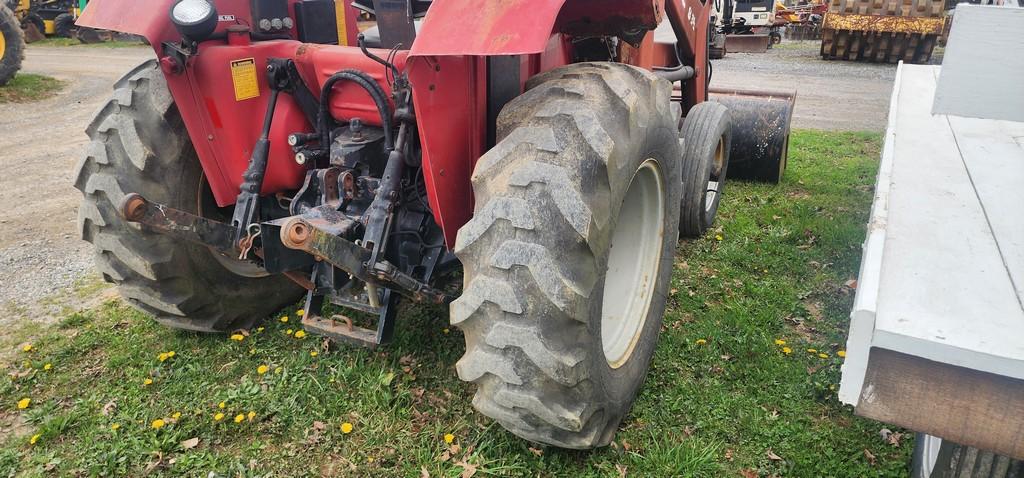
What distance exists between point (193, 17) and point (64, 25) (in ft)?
68.4

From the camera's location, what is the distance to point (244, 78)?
9.11ft

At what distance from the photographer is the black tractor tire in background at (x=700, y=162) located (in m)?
4.47

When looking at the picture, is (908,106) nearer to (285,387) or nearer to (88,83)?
(285,387)

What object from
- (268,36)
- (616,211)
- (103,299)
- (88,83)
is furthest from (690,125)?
(88,83)

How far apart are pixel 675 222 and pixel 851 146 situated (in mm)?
5235

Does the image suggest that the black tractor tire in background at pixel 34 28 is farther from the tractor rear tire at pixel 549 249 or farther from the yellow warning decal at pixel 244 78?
the tractor rear tire at pixel 549 249

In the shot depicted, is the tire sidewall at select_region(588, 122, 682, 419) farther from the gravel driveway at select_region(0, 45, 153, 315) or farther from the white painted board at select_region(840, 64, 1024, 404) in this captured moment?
the gravel driveway at select_region(0, 45, 153, 315)

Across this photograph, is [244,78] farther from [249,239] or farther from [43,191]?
[43,191]

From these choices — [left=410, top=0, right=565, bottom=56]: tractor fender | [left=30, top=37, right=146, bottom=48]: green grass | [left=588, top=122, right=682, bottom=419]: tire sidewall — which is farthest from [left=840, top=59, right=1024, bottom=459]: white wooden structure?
[left=30, top=37, right=146, bottom=48]: green grass

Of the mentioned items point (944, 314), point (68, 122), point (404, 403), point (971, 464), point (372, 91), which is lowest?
point (68, 122)

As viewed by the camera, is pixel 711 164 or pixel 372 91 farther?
pixel 711 164

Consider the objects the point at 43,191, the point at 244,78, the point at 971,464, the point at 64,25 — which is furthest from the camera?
the point at 64,25

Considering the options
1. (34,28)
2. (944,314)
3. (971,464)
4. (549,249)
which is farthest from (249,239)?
(34,28)

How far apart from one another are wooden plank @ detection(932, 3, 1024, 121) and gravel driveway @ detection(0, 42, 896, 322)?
4.68m
